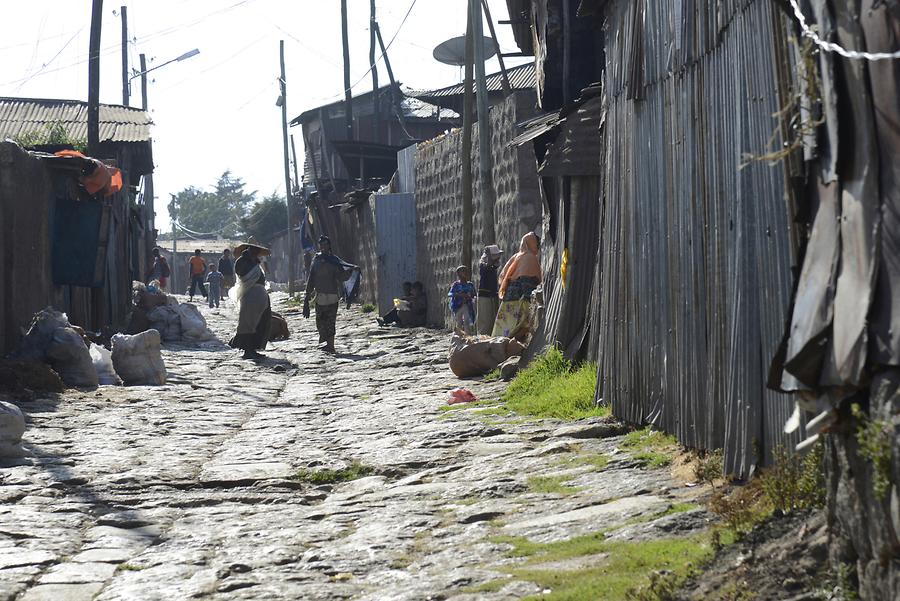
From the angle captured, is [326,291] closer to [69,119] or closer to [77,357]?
[77,357]

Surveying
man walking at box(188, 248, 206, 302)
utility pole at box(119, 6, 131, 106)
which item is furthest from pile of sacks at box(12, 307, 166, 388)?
utility pole at box(119, 6, 131, 106)

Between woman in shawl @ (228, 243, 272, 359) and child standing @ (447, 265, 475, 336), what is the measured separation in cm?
279

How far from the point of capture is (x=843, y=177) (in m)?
3.77

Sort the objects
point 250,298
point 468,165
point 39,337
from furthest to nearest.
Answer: point 468,165
point 250,298
point 39,337

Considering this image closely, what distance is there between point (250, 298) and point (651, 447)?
36.3 ft

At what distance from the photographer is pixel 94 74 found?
21.1 meters

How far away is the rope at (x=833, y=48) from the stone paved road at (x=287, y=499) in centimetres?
218

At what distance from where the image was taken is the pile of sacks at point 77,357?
12469 millimetres

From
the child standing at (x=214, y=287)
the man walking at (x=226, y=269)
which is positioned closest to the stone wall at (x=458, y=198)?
the child standing at (x=214, y=287)

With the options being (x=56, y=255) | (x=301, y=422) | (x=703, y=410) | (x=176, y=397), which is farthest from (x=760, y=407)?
(x=56, y=255)

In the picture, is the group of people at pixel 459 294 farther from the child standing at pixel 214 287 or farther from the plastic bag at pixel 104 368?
the child standing at pixel 214 287

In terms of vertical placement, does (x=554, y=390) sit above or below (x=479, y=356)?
below

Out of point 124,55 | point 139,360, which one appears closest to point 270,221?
point 124,55

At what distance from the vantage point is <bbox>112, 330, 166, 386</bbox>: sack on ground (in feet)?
45.1
